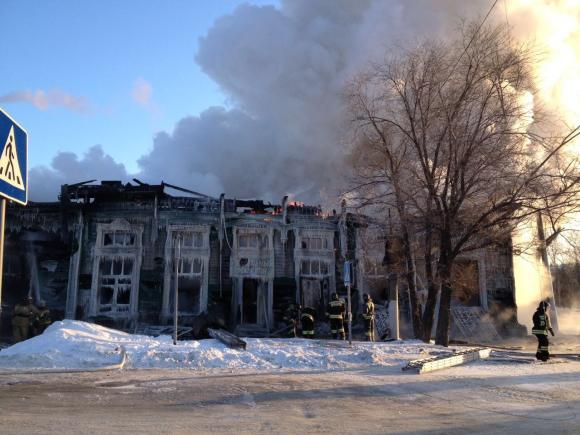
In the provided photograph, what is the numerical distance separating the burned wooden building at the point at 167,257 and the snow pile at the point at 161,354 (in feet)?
27.5

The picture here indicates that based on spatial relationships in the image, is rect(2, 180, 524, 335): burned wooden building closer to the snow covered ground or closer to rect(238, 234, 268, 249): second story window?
rect(238, 234, 268, 249): second story window

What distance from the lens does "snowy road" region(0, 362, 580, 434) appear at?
17.9 ft

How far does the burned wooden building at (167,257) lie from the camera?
19969mm

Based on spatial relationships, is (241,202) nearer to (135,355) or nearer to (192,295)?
(192,295)

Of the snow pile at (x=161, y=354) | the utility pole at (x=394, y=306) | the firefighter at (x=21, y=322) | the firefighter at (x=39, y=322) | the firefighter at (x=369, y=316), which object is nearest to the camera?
the snow pile at (x=161, y=354)

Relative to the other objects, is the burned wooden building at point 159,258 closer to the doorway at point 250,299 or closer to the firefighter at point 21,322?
the doorway at point 250,299

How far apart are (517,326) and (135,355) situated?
18467 millimetres

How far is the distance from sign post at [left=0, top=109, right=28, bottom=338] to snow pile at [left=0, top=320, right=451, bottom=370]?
21.2ft

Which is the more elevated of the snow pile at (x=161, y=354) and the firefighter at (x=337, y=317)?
the firefighter at (x=337, y=317)

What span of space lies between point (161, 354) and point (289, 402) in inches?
162

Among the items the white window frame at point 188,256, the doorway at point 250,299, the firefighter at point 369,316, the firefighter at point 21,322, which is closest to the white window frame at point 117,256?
the white window frame at point 188,256

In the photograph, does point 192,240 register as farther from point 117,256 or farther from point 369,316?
point 369,316

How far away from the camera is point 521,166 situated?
14.5m

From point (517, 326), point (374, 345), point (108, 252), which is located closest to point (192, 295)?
point (108, 252)
